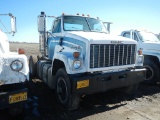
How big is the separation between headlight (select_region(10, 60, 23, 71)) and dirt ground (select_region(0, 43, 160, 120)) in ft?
4.72

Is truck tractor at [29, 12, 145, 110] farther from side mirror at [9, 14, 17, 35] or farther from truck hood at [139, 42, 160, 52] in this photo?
truck hood at [139, 42, 160, 52]

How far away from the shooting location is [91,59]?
15.8 feet

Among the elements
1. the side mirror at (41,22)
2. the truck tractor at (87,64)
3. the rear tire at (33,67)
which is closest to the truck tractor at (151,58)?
the truck tractor at (87,64)

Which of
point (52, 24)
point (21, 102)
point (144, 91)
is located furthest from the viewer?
point (52, 24)

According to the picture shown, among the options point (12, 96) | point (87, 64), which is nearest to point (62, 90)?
point (87, 64)

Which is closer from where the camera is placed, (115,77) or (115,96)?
(115,77)

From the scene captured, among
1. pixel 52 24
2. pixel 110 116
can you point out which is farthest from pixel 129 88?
pixel 52 24

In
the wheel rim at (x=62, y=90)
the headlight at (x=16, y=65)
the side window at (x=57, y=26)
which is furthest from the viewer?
the side window at (x=57, y=26)

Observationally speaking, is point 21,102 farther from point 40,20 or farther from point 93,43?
point 40,20

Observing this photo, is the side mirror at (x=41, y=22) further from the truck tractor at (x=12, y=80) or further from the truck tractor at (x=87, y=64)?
the truck tractor at (x=12, y=80)

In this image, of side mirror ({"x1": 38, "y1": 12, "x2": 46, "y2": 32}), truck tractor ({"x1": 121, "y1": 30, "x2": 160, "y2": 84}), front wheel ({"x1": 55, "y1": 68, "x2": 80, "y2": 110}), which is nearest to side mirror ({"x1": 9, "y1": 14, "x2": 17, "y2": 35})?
side mirror ({"x1": 38, "y1": 12, "x2": 46, "y2": 32})

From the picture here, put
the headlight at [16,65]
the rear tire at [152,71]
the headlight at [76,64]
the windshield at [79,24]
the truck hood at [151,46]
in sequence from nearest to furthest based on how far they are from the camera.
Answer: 1. the headlight at [16,65]
2. the headlight at [76,64]
3. the windshield at [79,24]
4. the rear tire at [152,71]
5. the truck hood at [151,46]

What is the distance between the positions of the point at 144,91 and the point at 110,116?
279 cm

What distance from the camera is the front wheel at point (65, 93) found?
4.80m
